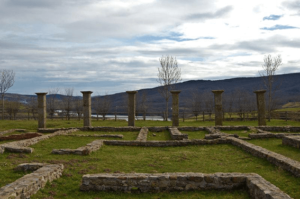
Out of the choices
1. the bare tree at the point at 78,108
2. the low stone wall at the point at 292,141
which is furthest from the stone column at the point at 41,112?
the low stone wall at the point at 292,141

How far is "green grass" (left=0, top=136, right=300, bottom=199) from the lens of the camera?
6.84 m

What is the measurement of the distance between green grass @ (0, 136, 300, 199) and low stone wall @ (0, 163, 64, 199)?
0.18m

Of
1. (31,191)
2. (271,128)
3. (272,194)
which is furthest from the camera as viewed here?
(271,128)

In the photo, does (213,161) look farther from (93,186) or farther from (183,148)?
(93,186)

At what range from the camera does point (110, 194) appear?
685cm

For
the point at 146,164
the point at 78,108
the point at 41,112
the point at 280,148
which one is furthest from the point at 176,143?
the point at 78,108

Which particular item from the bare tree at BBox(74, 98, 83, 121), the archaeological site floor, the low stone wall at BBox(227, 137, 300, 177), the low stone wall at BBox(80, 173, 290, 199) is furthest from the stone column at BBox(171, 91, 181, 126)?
the low stone wall at BBox(80, 173, 290, 199)

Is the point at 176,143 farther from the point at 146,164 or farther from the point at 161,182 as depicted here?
the point at 161,182

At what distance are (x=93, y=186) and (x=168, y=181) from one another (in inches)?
76.2

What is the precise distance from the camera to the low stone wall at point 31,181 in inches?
236

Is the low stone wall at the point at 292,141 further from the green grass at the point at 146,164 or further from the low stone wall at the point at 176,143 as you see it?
the low stone wall at the point at 176,143

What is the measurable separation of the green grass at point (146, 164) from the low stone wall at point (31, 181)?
182 mm

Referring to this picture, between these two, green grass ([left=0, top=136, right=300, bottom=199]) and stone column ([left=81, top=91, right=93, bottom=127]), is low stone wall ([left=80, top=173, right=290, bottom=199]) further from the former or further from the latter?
stone column ([left=81, top=91, right=93, bottom=127])

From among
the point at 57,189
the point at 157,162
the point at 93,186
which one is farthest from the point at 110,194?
the point at 157,162
